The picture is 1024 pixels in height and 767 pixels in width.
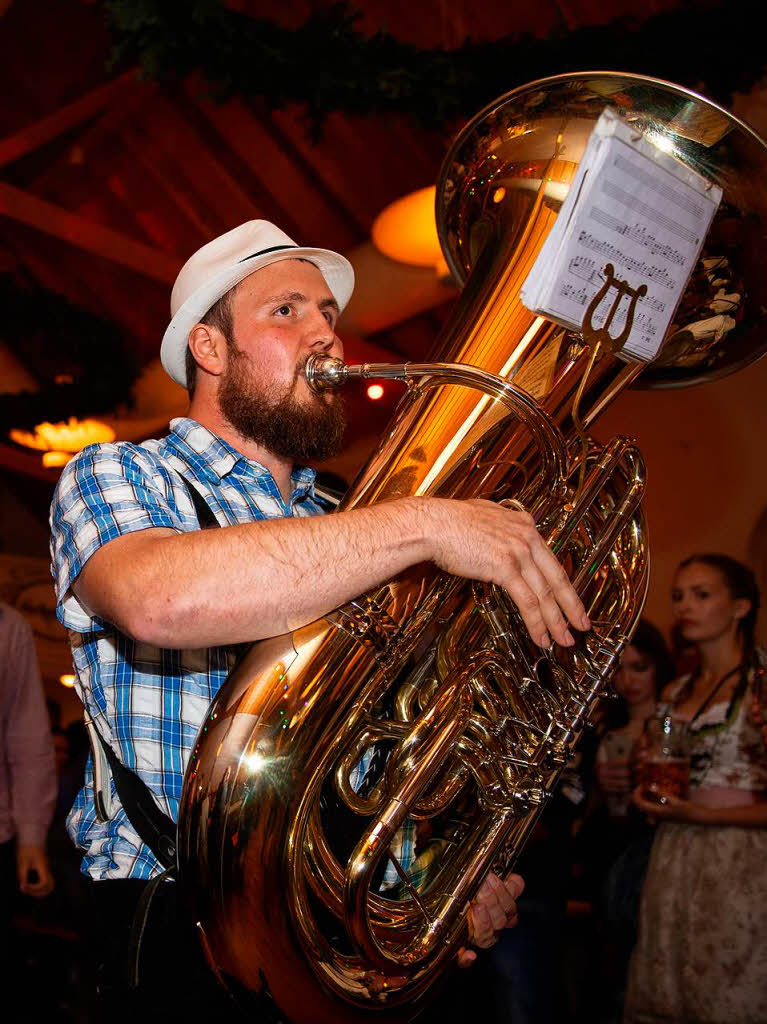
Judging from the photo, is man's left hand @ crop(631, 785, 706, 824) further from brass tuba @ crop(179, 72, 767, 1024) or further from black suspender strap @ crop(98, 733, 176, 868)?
black suspender strap @ crop(98, 733, 176, 868)

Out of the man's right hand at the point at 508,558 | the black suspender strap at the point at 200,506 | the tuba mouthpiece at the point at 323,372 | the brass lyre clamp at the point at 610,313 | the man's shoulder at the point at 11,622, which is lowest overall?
the man's shoulder at the point at 11,622

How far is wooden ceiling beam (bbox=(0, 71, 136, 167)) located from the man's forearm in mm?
5473

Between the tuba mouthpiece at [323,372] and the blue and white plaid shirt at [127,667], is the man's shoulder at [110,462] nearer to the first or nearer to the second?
the blue and white plaid shirt at [127,667]

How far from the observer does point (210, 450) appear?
143 centimetres

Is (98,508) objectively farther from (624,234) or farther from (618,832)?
(618,832)

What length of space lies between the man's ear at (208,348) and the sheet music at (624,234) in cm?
60

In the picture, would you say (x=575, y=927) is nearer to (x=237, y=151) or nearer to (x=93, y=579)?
(x=93, y=579)

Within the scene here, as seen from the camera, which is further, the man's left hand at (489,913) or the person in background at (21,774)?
the person in background at (21,774)

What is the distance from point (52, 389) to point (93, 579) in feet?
17.2

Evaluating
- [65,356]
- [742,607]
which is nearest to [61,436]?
[65,356]

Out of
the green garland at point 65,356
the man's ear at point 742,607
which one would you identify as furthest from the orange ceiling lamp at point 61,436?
the man's ear at point 742,607

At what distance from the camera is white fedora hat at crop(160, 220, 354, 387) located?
1.56 m

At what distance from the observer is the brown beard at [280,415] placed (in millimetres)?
1460

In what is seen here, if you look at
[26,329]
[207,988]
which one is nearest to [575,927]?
[207,988]
